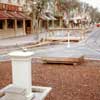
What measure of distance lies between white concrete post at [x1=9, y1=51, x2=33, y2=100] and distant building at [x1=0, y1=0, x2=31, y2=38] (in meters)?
28.6

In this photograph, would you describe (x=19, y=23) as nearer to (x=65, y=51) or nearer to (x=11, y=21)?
(x=11, y=21)

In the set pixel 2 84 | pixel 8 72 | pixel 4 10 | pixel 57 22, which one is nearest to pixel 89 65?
pixel 8 72

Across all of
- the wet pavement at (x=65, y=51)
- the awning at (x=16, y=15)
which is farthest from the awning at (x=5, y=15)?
the wet pavement at (x=65, y=51)

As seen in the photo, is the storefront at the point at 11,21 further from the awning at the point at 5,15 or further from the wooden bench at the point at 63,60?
the wooden bench at the point at 63,60

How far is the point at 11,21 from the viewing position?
137 feet

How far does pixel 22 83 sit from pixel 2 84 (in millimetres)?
2691


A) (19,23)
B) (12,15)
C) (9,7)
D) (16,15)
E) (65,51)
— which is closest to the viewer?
(65,51)

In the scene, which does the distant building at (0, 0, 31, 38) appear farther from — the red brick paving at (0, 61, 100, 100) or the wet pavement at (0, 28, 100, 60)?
the red brick paving at (0, 61, 100, 100)

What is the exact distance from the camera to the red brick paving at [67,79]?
27.9ft

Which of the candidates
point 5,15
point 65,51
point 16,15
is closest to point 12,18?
point 5,15

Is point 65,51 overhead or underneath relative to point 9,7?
underneath

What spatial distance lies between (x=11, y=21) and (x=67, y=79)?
105ft

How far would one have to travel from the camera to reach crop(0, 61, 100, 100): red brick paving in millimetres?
8508

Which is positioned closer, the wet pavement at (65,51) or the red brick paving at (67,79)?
the red brick paving at (67,79)
